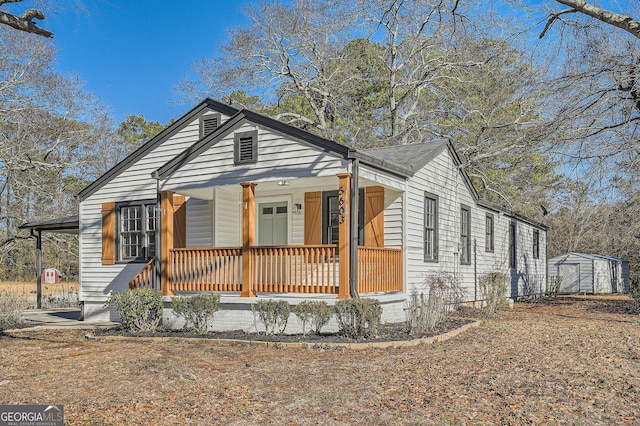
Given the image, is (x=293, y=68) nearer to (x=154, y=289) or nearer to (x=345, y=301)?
(x=154, y=289)

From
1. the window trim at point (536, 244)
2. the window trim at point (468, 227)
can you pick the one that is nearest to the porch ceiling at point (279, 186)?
the window trim at point (468, 227)

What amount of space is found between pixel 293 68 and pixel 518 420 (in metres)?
20.9

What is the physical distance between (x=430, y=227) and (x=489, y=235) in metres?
4.97

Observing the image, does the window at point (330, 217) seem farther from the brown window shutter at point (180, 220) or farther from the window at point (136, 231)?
the window at point (136, 231)

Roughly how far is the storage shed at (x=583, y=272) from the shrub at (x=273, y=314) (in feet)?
65.7

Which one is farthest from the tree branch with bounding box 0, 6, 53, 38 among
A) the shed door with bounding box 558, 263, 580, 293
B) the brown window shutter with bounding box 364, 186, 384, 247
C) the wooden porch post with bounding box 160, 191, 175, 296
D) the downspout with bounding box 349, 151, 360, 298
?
the shed door with bounding box 558, 263, 580, 293

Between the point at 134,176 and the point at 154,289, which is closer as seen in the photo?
the point at 154,289

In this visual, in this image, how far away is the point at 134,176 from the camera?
1491cm

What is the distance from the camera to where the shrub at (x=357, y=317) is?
377 inches

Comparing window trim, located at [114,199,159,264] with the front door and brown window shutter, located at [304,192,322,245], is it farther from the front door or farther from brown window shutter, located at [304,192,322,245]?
brown window shutter, located at [304,192,322,245]

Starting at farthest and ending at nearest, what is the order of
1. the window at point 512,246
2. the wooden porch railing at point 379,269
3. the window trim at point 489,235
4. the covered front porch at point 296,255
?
the window at point 512,246 → the window trim at point 489,235 → the wooden porch railing at point 379,269 → the covered front porch at point 296,255

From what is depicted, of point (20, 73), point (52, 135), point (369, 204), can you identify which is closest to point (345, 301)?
point (369, 204)

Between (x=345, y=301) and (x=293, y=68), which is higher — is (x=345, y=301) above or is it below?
below

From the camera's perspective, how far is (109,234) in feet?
49.1
